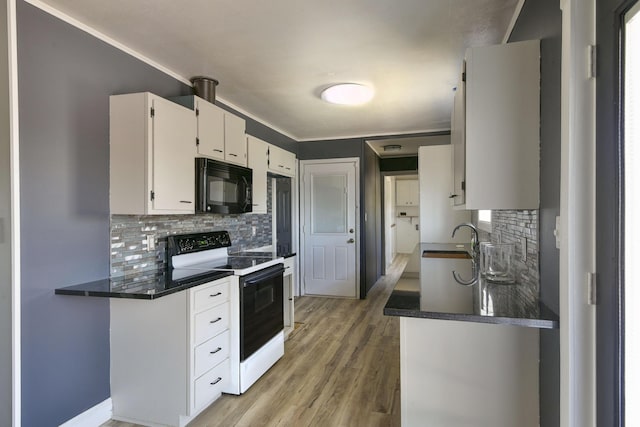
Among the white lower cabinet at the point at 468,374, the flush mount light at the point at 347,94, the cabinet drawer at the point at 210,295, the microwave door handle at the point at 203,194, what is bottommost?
the white lower cabinet at the point at 468,374

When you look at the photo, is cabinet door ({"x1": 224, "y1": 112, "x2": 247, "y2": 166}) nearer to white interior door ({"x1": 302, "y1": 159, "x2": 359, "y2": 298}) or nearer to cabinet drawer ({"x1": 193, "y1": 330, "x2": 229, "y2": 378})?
cabinet drawer ({"x1": 193, "y1": 330, "x2": 229, "y2": 378})

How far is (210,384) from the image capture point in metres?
2.33

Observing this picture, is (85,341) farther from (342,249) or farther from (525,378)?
(342,249)

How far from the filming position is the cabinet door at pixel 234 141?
121 inches

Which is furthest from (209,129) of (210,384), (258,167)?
(210,384)

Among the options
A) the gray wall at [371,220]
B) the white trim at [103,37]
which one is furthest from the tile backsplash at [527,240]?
the gray wall at [371,220]

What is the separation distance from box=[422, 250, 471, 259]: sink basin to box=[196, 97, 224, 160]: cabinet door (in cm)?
192

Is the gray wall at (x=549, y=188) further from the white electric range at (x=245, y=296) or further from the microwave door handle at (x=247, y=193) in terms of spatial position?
the microwave door handle at (x=247, y=193)

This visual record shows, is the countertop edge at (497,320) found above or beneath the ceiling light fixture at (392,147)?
beneath

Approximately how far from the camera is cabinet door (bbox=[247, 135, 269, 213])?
3.66 metres

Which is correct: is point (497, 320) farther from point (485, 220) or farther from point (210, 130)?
point (210, 130)

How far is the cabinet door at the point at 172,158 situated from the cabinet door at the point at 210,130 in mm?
99

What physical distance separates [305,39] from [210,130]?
1.04 metres

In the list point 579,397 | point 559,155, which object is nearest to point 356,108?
point 559,155
